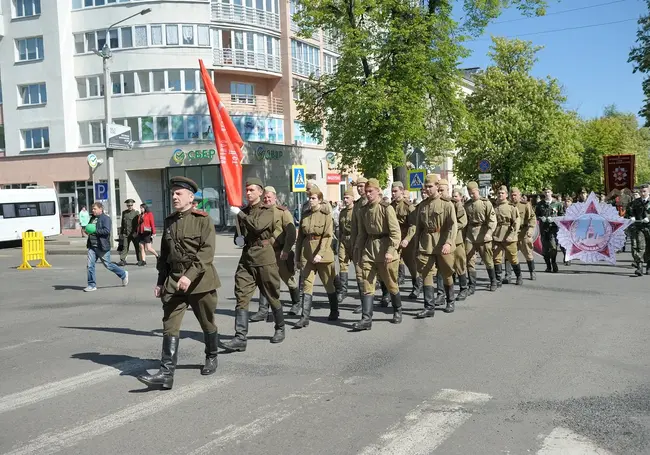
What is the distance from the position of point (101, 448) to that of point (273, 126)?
39.2 m

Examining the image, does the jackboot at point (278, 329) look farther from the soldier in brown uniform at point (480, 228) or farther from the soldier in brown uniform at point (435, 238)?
the soldier in brown uniform at point (480, 228)

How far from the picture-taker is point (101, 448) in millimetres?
4793

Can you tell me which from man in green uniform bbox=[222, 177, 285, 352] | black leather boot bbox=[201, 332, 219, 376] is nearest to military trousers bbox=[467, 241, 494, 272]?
man in green uniform bbox=[222, 177, 285, 352]

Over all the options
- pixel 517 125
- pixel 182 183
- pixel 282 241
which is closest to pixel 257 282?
pixel 282 241

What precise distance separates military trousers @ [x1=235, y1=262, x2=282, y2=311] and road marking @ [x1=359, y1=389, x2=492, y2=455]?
2.77 meters

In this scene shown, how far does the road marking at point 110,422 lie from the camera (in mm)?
4848

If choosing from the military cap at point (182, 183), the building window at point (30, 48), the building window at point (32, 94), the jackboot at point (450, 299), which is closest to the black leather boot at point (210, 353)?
the military cap at point (182, 183)

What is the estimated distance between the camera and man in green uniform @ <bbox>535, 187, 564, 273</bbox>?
15656 millimetres

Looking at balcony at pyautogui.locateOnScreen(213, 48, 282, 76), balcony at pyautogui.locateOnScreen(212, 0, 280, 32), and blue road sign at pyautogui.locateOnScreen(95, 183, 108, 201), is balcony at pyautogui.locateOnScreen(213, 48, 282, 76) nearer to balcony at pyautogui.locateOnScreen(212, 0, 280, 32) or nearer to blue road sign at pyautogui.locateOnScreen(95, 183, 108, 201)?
balcony at pyautogui.locateOnScreen(212, 0, 280, 32)

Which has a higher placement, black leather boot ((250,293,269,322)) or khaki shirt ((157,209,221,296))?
khaki shirt ((157,209,221,296))

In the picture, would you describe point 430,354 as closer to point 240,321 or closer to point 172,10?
point 240,321

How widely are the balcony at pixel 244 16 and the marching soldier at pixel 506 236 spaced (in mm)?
30692

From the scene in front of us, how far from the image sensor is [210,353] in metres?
6.86

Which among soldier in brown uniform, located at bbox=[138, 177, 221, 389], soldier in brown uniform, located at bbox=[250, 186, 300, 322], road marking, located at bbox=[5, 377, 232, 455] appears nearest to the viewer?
road marking, located at bbox=[5, 377, 232, 455]
